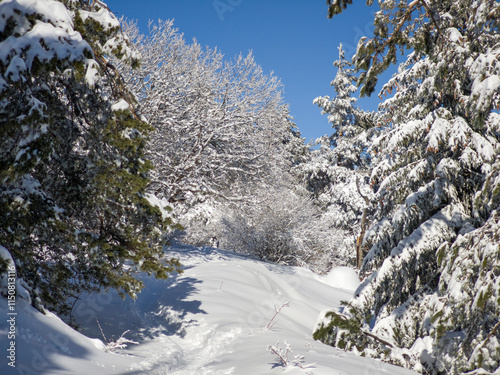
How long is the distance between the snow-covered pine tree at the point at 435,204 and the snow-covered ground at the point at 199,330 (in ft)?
3.73

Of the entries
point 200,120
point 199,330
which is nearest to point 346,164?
point 200,120

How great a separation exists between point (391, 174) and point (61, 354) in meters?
6.95

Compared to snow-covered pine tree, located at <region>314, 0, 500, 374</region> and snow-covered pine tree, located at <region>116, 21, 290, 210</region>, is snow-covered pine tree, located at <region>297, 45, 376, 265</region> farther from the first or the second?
snow-covered pine tree, located at <region>314, 0, 500, 374</region>

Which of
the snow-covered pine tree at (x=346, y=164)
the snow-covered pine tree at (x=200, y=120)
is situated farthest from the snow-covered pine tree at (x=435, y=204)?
the snow-covered pine tree at (x=346, y=164)

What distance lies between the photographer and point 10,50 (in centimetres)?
344

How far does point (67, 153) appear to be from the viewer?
4867mm

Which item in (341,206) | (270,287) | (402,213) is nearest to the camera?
(402,213)

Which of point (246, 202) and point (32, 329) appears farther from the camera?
point (246, 202)

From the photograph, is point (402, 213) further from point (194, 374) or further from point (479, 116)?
point (194, 374)

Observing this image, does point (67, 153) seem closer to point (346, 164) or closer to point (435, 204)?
point (435, 204)

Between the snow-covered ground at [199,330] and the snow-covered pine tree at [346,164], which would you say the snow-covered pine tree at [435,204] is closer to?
the snow-covered ground at [199,330]

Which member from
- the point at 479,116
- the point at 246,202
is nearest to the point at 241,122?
the point at 246,202

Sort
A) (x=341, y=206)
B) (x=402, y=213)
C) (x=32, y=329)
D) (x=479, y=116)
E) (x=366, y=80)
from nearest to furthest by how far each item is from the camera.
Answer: (x=32, y=329) < (x=479, y=116) < (x=366, y=80) < (x=402, y=213) < (x=341, y=206)

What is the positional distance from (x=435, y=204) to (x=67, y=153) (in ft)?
22.4
